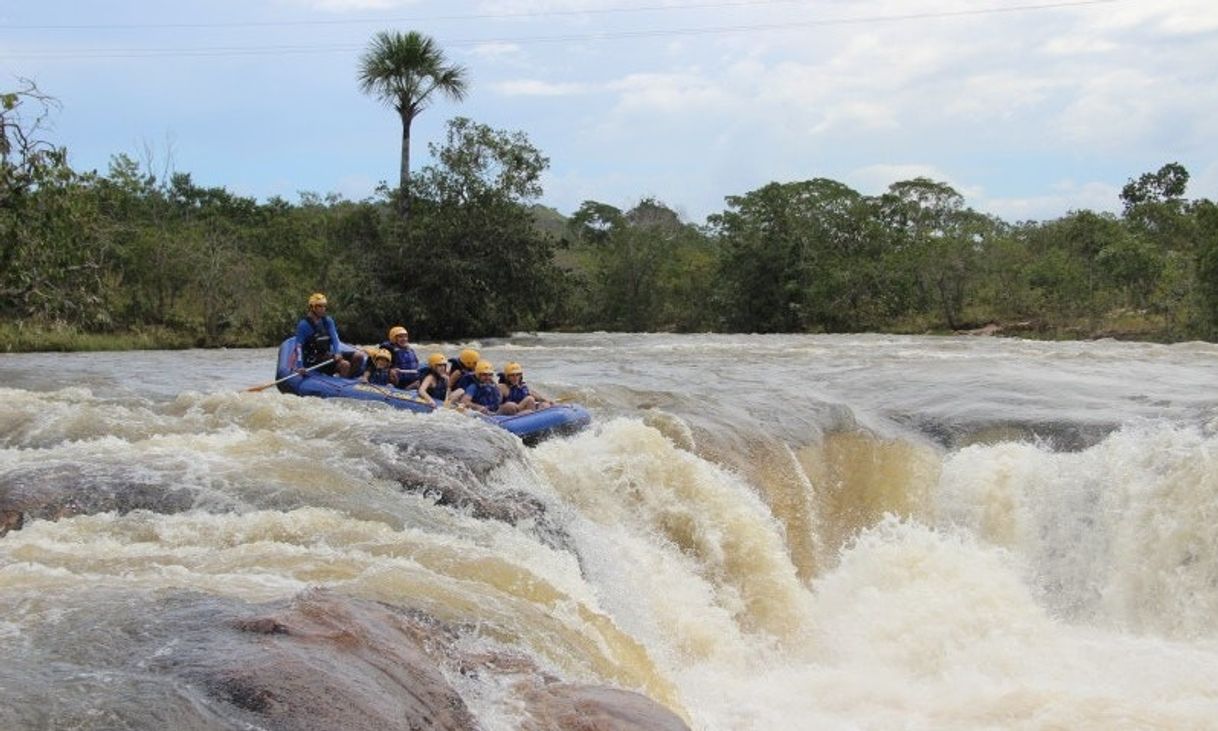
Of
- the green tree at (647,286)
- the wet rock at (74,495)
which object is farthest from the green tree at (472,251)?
the wet rock at (74,495)

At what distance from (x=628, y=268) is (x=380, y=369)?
28.0 metres

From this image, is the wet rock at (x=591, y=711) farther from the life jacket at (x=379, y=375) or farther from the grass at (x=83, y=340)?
the grass at (x=83, y=340)

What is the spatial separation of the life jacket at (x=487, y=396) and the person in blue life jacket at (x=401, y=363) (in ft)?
3.82

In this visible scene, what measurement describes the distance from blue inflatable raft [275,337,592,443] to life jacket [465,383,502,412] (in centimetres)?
49

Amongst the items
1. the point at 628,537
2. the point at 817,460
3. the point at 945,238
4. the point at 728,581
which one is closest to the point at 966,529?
the point at 817,460

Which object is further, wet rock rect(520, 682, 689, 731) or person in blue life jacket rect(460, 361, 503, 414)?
person in blue life jacket rect(460, 361, 503, 414)

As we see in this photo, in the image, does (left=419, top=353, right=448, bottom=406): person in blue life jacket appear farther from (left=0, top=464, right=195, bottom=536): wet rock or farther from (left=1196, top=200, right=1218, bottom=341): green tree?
(left=1196, top=200, right=1218, bottom=341): green tree

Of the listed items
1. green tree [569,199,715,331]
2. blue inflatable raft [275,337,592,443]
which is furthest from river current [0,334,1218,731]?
green tree [569,199,715,331]

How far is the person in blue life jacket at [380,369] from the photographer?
41.3 feet

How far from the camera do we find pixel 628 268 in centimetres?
4025

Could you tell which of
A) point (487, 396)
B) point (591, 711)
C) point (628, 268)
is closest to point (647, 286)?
point (628, 268)

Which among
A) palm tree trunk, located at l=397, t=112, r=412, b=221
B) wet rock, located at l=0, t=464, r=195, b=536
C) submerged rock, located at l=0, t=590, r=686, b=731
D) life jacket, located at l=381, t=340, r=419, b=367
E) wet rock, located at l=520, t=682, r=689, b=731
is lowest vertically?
wet rock, located at l=520, t=682, r=689, b=731

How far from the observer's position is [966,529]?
10.8 m

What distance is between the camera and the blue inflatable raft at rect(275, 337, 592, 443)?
35.9 ft
